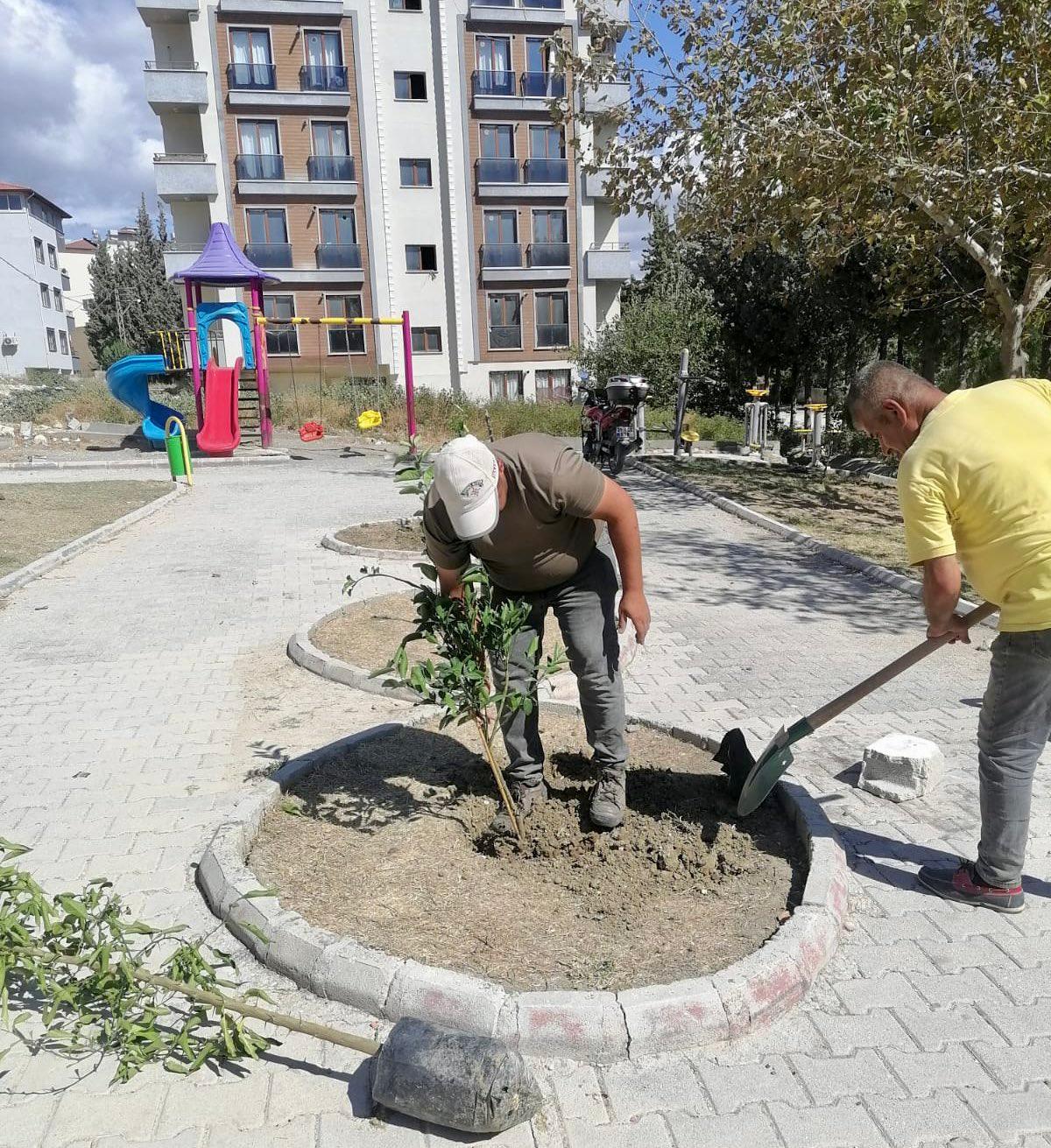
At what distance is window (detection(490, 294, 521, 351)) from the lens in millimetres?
35594

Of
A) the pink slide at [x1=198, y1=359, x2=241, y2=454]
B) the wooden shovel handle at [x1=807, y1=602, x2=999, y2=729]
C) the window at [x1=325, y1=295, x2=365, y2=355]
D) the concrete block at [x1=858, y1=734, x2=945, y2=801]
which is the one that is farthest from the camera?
the window at [x1=325, y1=295, x2=365, y2=355]

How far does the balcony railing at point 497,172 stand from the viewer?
34812 millimetres

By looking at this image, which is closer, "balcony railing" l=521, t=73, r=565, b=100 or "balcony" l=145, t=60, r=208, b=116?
"balcony" l=145, t=60, r=208, b=116

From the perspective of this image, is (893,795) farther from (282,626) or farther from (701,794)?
(282,626)

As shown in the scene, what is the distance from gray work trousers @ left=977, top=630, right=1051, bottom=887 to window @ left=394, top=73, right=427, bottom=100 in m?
37.0

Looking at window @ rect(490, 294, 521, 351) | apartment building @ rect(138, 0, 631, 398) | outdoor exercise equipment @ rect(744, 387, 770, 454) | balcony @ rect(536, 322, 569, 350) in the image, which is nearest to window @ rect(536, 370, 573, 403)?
apartment building @ rect(138, 0, 631, 398)

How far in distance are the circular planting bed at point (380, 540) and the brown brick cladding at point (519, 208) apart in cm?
2561

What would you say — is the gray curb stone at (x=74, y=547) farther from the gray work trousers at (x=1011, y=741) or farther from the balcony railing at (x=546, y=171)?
the balcony railing at (x=546, y=171)

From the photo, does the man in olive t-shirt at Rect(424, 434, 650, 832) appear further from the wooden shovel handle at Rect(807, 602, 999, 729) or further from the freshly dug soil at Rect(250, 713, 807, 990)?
the wooden shovel handle at Rect(807, 602, 999, 729)

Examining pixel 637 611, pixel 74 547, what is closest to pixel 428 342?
pixel 74 547

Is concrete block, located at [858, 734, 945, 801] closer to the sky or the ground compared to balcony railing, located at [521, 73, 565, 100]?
closer to the ground

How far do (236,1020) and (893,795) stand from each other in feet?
9.74

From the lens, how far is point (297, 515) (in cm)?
1269

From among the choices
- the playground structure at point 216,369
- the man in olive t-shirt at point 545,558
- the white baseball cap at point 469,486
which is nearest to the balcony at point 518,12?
the playground structure at point 216,369
